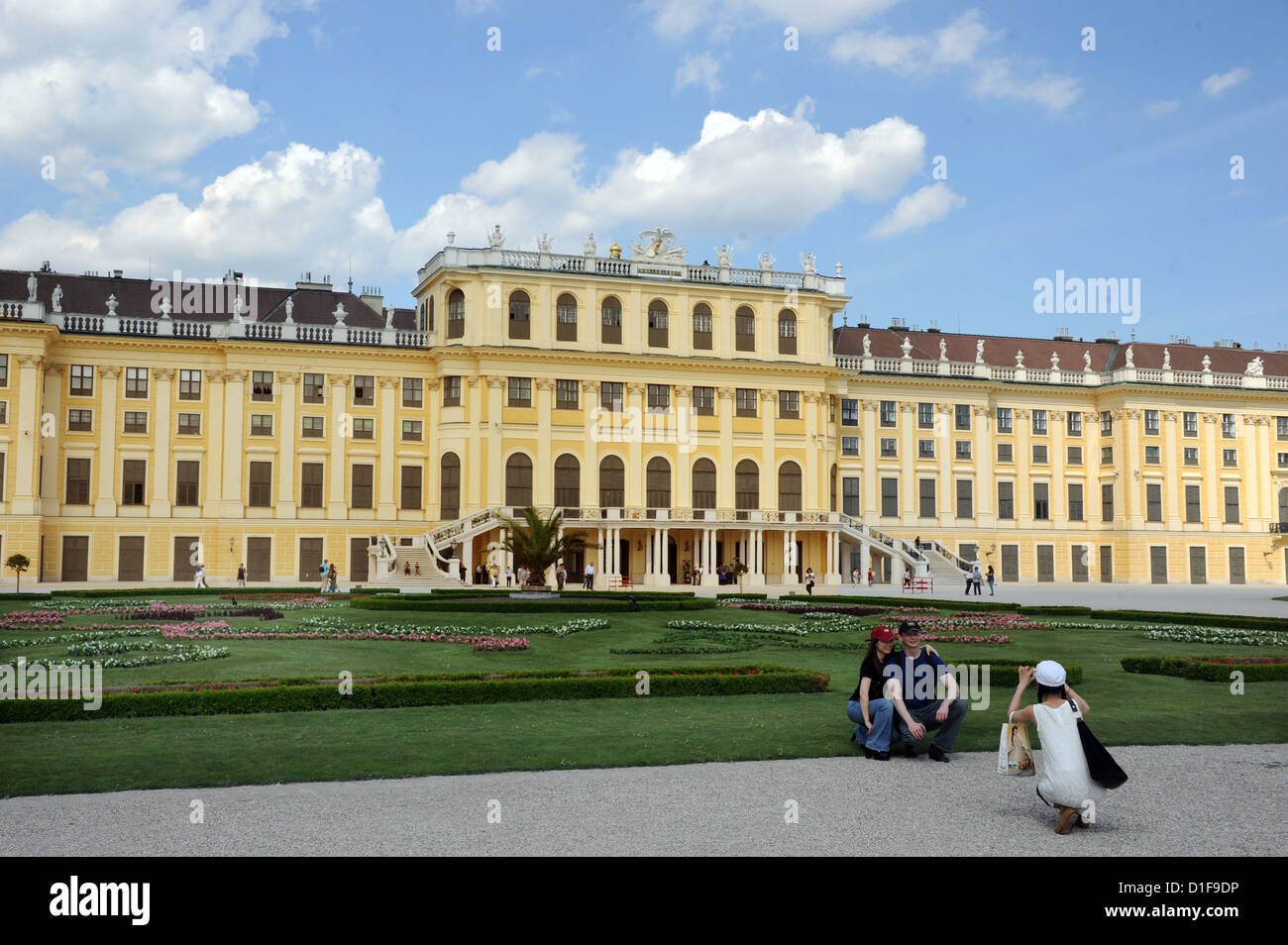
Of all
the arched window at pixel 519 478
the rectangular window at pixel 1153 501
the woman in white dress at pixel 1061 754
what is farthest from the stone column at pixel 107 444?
the rectangular window at pixel 1153 501

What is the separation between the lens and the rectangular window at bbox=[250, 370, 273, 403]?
58.8 m

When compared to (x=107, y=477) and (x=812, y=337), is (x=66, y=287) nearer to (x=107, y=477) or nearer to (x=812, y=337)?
(x=107, y=477)

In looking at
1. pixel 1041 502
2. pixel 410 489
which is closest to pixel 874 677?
pixel 410 489

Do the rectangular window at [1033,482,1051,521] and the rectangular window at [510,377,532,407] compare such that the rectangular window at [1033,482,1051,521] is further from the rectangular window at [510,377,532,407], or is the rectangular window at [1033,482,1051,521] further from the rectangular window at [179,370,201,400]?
the rectangular window at [179,370,201,400]

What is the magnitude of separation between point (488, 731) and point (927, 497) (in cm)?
5781

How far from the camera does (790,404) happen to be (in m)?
64.4

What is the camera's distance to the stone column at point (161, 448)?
188ft

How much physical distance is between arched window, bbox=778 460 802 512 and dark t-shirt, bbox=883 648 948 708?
51.2 m

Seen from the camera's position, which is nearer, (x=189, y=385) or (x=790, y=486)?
(x=189, y=385)

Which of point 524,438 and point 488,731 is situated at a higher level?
point 524,438

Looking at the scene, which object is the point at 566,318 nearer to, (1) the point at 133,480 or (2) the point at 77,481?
(1) the point at 133,480

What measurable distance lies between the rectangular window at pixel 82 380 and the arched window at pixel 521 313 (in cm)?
2080
